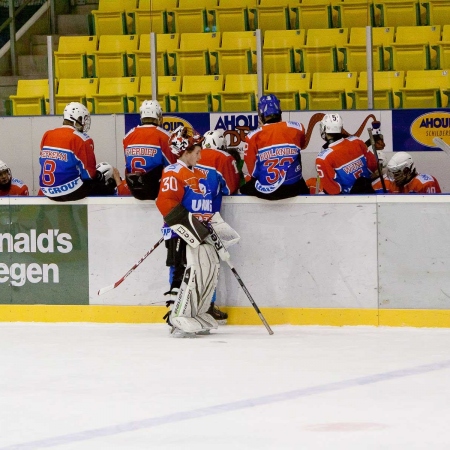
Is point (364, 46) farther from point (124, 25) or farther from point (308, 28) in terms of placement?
point (124, 25)

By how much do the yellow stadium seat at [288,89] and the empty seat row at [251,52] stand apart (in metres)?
0.07

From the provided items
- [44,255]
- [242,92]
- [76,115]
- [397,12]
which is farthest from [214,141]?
[397,12]

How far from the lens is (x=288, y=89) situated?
9.90 m

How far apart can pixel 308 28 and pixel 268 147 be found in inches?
105

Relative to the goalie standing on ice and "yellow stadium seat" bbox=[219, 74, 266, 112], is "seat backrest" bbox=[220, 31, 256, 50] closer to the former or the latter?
"yellow stadium seat" bbox=[219, 74, 266, 112]

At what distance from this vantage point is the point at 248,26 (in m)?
10.3

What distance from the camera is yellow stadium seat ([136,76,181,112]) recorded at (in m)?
10.1

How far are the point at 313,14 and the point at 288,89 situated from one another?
0.95m

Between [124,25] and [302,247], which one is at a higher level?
[124,25]

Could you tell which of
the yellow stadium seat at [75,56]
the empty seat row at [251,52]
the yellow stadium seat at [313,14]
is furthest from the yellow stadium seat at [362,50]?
the yellow stadium seat at [75,56]

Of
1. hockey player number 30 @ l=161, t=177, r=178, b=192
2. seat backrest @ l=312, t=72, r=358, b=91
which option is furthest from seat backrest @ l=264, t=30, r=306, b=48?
hockey player number 30 @ l=161, t=177, r=178, b=192

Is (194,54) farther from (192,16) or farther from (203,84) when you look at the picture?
(192,16)

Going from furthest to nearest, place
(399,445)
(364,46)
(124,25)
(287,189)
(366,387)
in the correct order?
(124,25) < (364,46) < (287,189) < (366,387) < (399,445)

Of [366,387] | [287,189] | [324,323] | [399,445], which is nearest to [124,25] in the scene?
[287,189]
